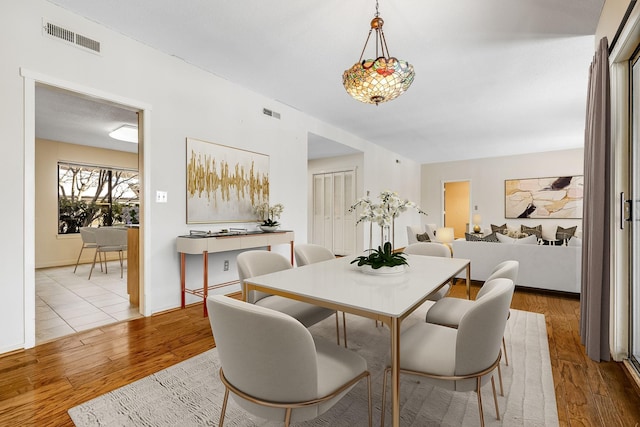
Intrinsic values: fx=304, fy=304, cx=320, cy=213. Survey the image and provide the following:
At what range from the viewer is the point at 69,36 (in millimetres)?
2553

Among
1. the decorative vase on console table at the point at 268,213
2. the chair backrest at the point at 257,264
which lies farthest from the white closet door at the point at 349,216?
the chair backrest at the point at 257,264

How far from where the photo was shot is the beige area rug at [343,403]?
156 cm

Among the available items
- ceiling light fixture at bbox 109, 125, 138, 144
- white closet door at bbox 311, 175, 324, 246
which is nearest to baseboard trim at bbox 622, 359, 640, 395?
white closet door at bbox 311, 175, 324, 246

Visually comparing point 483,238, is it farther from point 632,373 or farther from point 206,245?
point 206,245

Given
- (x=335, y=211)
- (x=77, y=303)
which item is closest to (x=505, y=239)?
(x=335, y=211)

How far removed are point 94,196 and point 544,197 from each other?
11037 mm

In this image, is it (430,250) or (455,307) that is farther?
(430,250)

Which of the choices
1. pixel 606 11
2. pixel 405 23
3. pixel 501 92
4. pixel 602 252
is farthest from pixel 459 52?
pixel 602 252

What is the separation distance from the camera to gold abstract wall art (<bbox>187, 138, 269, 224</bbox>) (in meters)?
Answer: 3.48

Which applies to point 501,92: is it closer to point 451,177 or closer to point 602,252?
point 602,252

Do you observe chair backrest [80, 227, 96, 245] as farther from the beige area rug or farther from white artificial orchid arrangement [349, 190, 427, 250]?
white artificial orchid arrangement [349, 190, 427, 250]

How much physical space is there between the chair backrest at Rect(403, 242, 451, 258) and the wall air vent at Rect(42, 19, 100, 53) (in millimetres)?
3366

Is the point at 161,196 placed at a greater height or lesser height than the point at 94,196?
lesser

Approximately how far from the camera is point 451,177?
382 inches
